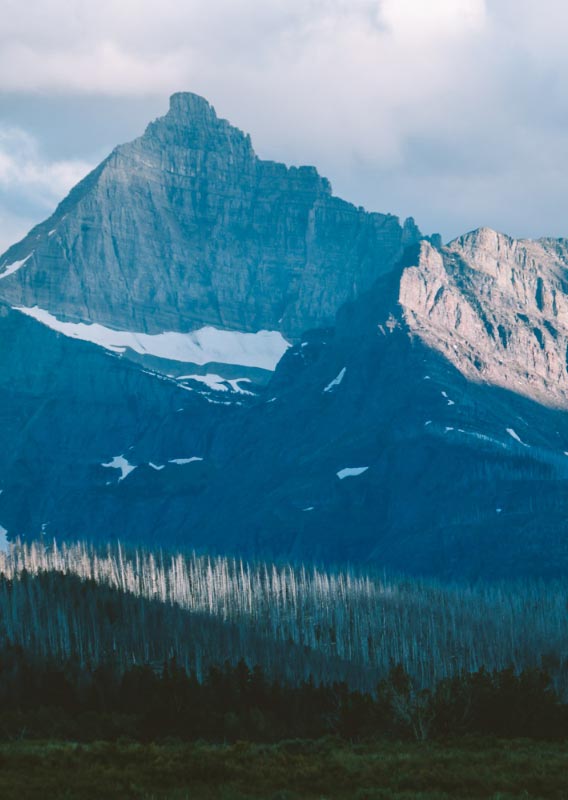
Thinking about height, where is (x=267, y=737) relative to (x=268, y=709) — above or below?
below

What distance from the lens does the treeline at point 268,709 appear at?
115000 mm

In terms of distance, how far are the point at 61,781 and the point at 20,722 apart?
2012 inches

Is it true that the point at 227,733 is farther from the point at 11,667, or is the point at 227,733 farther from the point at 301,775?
the point at 11,667

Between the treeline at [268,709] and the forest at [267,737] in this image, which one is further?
the treeline at [268,709]

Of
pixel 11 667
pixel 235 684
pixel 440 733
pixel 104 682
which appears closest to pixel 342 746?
pixel 440 733

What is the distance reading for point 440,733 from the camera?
363 ft

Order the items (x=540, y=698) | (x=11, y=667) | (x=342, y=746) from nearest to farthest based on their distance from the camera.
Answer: (x=342, y=746) → (x=540, y=698) → (x=11, y=667)

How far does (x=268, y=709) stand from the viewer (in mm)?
142250

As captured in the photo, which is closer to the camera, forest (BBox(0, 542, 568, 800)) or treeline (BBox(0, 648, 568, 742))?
forest (BBox(0, 542, 568, 800))

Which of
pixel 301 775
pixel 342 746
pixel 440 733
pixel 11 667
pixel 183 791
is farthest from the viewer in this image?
pixel 11 667

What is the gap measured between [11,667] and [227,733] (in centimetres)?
6774

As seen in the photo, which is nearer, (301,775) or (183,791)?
(183,791)

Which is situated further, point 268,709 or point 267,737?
point 268,709

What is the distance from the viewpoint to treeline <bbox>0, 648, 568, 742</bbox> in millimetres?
115000
